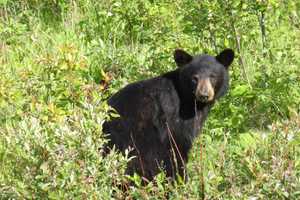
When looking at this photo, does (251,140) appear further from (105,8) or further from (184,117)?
(105,8)

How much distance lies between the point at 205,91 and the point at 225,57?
49 centimetres

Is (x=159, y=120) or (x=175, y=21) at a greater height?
(x=175, y=21)

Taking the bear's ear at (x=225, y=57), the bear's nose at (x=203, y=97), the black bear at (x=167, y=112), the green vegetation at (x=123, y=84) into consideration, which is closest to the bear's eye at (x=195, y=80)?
the black bear at (x=167, y=112)

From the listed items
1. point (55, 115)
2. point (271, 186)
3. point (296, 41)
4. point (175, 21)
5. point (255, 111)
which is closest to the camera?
point (271, 186)

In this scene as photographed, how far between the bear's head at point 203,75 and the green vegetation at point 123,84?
0.43 metres

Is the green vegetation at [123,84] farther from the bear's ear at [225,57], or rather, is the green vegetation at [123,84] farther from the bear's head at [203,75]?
the bear's ear at [225,57]

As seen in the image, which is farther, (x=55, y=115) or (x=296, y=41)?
(x=296, y=41)

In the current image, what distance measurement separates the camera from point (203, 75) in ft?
21.1

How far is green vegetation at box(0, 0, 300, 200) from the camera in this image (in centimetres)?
459

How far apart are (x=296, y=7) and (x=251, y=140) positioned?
380 cm

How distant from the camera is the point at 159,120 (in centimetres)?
612

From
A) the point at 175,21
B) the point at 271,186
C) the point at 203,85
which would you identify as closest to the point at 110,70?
the point at 175,21

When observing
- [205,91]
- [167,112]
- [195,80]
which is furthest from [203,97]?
[167,112]

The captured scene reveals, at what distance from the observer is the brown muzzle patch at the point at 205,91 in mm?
6254
